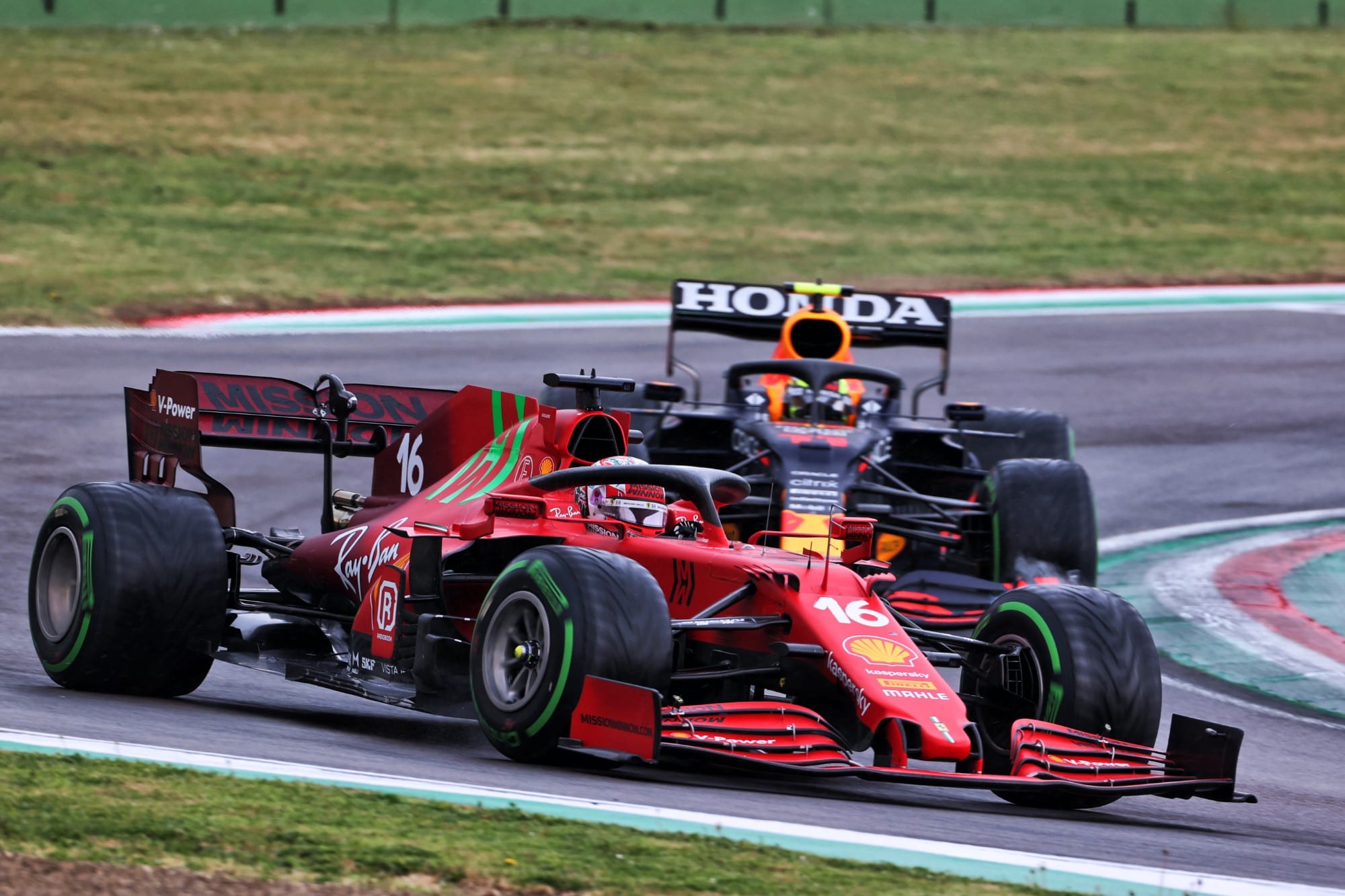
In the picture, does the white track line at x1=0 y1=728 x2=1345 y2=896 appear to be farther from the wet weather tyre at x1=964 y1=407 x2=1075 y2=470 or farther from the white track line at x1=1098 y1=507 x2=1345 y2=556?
the white track line at x1=1098 y1=507 x2=1345 y2=556

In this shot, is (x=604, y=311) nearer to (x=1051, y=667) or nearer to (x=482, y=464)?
(x=482, y=464)

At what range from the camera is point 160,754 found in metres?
6.88

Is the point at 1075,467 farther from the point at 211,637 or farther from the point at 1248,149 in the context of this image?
the point at 1248,149

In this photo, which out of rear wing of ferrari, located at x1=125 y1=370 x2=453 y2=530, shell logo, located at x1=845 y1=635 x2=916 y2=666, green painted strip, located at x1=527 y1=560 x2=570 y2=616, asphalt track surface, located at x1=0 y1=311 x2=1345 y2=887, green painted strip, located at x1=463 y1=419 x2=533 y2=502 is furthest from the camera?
rear wing of ferrari, located at x1=125 y1=370 x2=453 y2=530

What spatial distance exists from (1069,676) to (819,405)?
6.35 metres

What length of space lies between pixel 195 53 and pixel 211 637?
103 feet

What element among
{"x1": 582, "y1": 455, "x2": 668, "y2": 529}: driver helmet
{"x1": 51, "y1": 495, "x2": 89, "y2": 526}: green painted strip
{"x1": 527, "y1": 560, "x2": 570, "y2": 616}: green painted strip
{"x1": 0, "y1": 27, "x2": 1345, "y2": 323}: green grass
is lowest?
{"x1": 527, "y1": 560, "x2": 570, "y2": 616}: green painted strip

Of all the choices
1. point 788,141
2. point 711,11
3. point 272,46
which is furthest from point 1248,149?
point 272,46

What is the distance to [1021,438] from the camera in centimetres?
1489

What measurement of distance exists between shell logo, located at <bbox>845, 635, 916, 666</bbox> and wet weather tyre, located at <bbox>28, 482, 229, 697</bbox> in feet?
10.5

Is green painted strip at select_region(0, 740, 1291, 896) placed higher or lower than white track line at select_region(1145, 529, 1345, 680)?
lower

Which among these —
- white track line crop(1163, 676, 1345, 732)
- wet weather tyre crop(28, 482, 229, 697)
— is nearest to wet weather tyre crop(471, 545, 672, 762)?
wet weather tyre crop(28, 482, 229, 697)

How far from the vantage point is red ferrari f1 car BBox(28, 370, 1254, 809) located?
7.29 m

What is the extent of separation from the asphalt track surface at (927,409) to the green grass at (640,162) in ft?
10.2
